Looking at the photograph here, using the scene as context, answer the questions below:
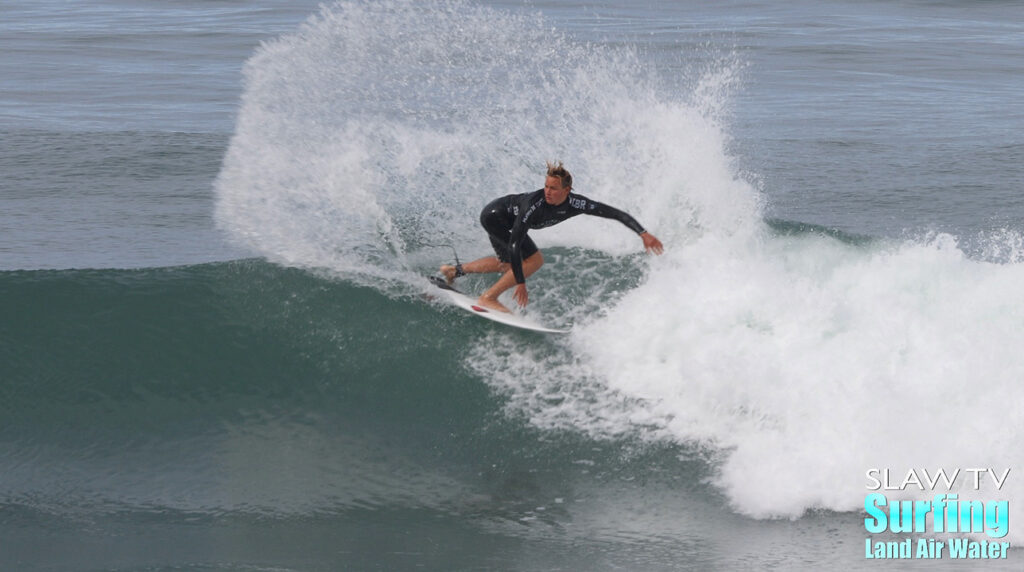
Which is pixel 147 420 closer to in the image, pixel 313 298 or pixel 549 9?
pixel 313 298

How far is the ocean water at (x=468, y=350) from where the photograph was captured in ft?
23.4

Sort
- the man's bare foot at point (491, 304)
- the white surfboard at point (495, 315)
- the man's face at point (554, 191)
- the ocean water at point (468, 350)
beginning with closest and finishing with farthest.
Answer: the ocean water at point (468, 350), the man's face at point (554, 191), the white surfboard at point (495, 315), the man's bare foot at point (491, 304)

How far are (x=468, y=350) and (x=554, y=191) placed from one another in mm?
1593

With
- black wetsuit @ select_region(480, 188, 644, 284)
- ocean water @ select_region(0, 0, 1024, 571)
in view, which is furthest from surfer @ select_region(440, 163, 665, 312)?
ocean water @ select_region(0, 0, 1024, 571)

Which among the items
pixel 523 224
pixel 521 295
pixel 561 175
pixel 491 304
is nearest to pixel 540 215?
pixel 523 224

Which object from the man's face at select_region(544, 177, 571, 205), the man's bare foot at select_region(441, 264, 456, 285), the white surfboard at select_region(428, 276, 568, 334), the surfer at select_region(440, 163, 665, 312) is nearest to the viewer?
the man's face at select_region(544, 177, 571, 205)

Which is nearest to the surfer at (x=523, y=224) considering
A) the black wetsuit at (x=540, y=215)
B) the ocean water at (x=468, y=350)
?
the black wetsuit at (x=540, y=215)

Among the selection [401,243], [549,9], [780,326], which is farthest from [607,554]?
[549,9]

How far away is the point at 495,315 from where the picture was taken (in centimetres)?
914

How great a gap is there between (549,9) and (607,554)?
28197mm

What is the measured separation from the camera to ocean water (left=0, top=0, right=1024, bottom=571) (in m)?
7.14

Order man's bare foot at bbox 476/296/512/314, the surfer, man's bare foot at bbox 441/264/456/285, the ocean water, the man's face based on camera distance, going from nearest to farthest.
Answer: the ocean water
the man's face
the surfer
man's bare foot at bbox 476/296/512/314
man's bare foot at bbox 441/264/456/285

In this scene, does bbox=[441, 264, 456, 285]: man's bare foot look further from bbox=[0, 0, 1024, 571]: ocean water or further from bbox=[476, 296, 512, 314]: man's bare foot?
bbox=[476, 296, 512, 314]: man's bare foot

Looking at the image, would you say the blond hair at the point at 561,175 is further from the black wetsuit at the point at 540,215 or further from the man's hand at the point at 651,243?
the man's hand at the point at 651,243
